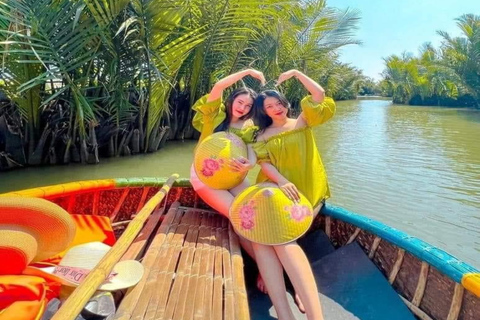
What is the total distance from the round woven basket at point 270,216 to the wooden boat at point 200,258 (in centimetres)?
15

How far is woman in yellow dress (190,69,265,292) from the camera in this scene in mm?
2107

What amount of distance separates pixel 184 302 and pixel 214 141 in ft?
2.92

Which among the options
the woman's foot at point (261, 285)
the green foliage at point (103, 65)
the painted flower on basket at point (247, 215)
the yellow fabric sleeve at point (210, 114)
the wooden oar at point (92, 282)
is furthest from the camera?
the green foliage at point (103, 65)

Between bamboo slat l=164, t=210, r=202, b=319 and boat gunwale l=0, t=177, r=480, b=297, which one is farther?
boat gunwale l=0, t=177, r=480, b=297

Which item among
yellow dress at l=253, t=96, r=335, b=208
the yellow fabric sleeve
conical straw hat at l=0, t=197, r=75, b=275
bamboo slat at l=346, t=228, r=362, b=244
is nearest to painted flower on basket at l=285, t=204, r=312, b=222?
yellow dress at l=253, t=96, r=335, b=208

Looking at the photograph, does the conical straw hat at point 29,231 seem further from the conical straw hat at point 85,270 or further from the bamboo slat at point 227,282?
the bamboo slat at point 227,282

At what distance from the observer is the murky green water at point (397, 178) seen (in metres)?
4.08

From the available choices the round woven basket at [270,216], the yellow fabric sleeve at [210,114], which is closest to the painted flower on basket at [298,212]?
the round woven basket at [270,216]

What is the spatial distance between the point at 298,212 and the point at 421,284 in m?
0.60

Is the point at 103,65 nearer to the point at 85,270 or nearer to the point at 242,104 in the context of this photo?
the point at 242,104

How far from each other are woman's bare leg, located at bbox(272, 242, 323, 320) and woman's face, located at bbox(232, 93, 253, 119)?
0.82 metres

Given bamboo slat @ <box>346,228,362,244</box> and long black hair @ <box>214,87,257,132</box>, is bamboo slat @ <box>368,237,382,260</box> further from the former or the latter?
long black hair @ <box>214,87,257,132</box>

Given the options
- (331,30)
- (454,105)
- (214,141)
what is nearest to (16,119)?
(214,141)

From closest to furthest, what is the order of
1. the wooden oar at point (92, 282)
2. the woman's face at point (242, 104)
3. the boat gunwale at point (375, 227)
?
1. the wooden oar at point (92, 282)
2. the boat gunwale at point (375, 227)
3. the woman's face at point (242, 104)
